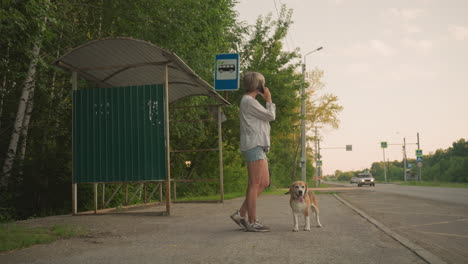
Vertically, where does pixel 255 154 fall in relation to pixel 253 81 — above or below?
below

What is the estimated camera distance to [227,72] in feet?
36.4

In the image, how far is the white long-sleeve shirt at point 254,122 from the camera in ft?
18.5

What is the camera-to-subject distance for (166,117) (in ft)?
26.3

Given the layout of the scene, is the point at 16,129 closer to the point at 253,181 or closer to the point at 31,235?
the point at 31,235

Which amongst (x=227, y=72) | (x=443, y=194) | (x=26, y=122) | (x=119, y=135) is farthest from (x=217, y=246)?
(x=443, y=194)

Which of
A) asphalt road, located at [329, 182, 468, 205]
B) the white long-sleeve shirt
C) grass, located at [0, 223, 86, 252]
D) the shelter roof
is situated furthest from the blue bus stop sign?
asphalt road, located at [329, 182, 468, 205]

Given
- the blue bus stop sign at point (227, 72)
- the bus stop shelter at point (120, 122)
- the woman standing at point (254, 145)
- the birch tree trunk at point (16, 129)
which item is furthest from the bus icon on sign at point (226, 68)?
the woman standing at point (254, 145)

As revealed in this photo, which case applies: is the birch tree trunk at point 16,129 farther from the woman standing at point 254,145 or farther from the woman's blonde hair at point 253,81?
the woman standing at point 254,145

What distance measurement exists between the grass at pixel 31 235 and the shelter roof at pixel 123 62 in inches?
145

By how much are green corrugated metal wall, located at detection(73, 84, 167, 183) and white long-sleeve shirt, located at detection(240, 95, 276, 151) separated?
2741mm

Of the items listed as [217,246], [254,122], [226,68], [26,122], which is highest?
[226,68]

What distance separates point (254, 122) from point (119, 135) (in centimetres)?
378

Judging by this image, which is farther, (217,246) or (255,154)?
(255,154)

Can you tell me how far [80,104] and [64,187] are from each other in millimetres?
4277
